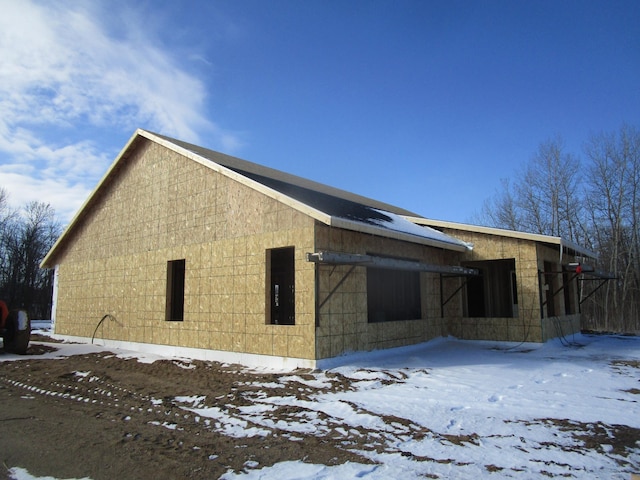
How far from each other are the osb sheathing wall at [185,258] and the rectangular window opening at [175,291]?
0.58 ft

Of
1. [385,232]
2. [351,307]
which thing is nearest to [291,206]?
[385,232]

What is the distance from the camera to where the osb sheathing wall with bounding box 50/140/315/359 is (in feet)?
35.2

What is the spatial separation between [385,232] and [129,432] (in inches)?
278

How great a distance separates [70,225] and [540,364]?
17.3 meters

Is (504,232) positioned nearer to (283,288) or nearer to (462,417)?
(283,288)

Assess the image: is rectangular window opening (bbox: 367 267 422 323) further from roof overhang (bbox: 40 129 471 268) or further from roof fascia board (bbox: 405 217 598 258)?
roof fascia board (bbox: 405 217 598 258)

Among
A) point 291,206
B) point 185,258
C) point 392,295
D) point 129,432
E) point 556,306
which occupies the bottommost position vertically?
point 129,432

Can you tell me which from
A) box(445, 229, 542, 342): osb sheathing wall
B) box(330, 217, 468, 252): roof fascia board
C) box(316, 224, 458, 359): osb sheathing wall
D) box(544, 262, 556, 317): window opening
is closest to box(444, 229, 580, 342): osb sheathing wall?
box(445, 229, 542, 342): osb sheathing wall

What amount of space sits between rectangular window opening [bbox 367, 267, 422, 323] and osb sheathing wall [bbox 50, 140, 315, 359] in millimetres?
3326

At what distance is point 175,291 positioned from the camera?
14.4 m

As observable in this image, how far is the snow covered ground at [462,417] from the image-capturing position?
4.40 m

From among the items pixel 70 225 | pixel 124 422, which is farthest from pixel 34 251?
pixel 124 422

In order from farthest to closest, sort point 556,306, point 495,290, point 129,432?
point 495,290 → point 556,306 → point 129,432

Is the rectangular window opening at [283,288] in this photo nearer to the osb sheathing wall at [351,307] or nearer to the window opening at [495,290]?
the osb sheathing wall at [351,307]
